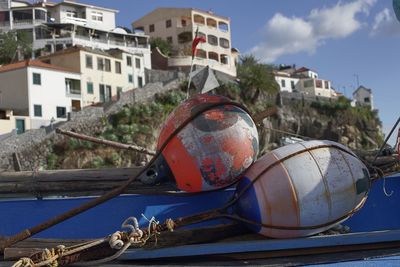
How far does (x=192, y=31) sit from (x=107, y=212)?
5772 centimetres

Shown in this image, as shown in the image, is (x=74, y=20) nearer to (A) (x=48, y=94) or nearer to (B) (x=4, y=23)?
(B) (x=4, y=23)

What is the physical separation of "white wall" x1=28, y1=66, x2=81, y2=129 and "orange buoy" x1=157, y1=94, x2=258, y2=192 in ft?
110

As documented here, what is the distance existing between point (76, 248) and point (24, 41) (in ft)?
171

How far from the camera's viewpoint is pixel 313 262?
3.48 metres

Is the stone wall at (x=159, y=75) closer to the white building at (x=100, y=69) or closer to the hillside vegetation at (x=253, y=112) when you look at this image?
the white building at (x=100, y=69)

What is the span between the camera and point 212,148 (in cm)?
428

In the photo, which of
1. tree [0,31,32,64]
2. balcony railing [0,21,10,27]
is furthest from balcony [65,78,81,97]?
balcony railing [0,21,10,27]

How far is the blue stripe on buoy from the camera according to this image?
396 centimetres

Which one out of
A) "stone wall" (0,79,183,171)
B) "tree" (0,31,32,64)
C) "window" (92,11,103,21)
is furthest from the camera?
"window" (92,11,103,21)

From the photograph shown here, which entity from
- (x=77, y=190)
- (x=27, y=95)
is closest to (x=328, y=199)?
(x=77, y=190)

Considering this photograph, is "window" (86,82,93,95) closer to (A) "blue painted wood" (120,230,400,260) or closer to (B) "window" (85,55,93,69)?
(B) "window" (85,55,93,69)

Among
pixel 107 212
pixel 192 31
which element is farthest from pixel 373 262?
pixel 192 31

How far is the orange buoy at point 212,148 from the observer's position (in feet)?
14.1

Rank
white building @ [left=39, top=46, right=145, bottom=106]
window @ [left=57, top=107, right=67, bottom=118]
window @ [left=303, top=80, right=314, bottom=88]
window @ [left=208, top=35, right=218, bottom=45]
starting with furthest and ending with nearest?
window @ [left=303, top=80, right=314, bottom=88]
window @ [left=208, top=35, right=218, bottom=45]
white building @ [left=39, top=46, right=145, bottom=106]
window @ [left=57, top=107, right=67, bottom=118]
